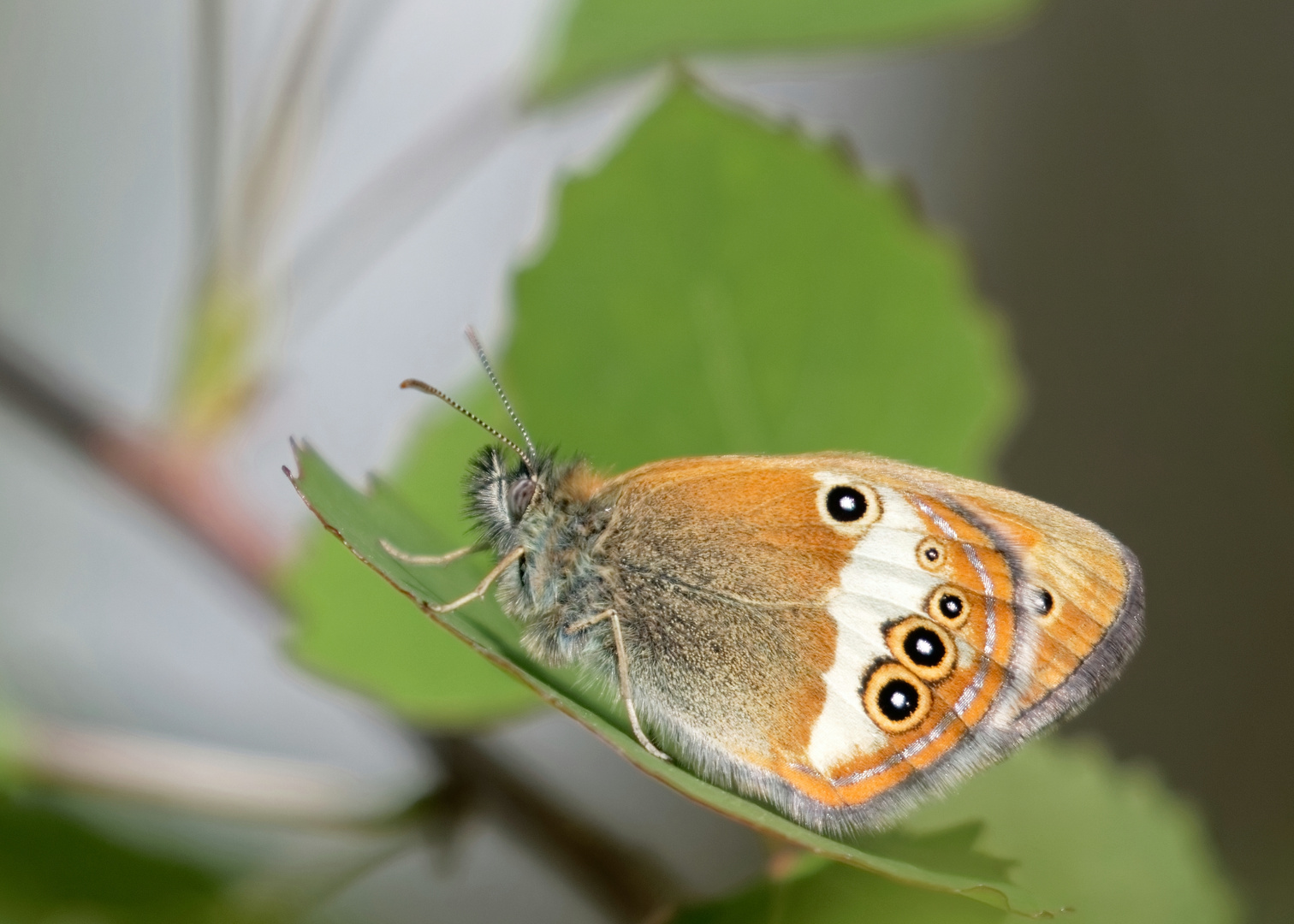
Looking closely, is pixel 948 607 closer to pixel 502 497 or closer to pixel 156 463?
pixel 502 497

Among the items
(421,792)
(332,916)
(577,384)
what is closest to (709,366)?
(577,384)

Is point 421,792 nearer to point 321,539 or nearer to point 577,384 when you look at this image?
point 321,539

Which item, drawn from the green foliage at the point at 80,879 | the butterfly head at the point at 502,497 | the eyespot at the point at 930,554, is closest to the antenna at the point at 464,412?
the butterfly head at the point at 502,497

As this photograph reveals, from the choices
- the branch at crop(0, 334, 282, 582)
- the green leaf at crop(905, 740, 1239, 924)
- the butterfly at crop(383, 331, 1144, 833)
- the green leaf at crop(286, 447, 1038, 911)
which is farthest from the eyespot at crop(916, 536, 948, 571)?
the branch at crop(0, 334, 282, 582)

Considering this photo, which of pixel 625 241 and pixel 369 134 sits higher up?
pixel 369 134

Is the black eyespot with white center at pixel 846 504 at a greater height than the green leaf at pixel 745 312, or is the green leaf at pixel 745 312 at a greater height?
the green leaf at pixel 745 312

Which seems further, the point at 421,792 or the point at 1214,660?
the point at 1214,660

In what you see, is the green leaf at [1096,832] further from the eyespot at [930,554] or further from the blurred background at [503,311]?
the blurred background at [503,311]

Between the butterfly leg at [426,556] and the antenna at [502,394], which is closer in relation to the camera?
the butterfly leg at [426,556]
